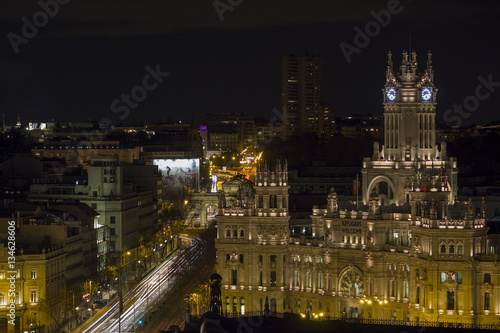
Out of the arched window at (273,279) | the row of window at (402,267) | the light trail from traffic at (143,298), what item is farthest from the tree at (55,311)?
the row of window at (402,267)

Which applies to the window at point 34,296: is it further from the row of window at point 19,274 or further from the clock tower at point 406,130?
the clock tower at point 406,130

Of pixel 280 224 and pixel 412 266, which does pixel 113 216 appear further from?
pixel 412 266

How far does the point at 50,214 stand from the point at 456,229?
4976 centimetres

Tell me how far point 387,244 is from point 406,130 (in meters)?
14.3

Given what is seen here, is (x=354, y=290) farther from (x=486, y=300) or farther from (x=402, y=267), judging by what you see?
(x=486, y=300)

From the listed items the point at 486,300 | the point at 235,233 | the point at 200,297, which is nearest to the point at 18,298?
the point at 200,297

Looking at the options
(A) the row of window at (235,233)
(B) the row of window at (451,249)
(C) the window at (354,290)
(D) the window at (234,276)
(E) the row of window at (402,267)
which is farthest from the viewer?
(A) the row of window at (235,233)

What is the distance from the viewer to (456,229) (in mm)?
112250

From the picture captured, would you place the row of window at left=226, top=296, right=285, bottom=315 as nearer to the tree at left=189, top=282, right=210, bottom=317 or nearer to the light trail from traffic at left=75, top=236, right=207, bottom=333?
→ the tree at left=189, top=282, right=210, bottom=317

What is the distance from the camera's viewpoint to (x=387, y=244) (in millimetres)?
120875

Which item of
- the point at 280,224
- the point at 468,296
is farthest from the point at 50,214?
the point at 468,296

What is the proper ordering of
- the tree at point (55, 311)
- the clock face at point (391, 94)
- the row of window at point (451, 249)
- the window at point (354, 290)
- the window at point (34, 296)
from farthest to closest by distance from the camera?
the clock face at point (391, 94)
the window at point (354, 290)
the window at point (34, 296)
the tree at point (55, 311)
the row of window at point (451, 249)

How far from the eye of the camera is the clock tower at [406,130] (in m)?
128

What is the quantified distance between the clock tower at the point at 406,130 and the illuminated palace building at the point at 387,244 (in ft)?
0.35
